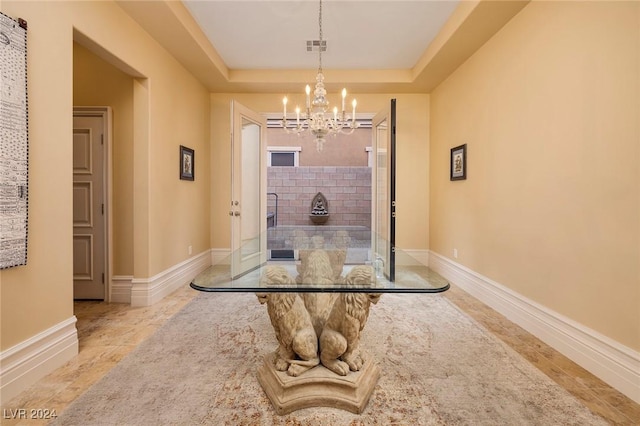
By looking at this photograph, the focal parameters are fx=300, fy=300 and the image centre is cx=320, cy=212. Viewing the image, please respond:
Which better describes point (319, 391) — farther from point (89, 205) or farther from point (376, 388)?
point (89, 205)

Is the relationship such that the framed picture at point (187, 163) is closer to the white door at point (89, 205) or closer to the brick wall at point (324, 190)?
the white door at point (89, 205)

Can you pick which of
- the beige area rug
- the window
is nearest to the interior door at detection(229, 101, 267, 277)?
the beige area rug

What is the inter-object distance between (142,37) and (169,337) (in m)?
2.71

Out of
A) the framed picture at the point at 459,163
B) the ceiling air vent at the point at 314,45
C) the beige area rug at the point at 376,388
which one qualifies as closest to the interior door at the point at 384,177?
the framed picture at the point at 459,163

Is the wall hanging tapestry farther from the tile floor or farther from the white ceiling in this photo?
the white ceiling

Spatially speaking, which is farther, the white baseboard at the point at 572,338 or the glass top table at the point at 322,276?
the white baseboard at the point at 572,338

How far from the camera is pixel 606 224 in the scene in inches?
69.6

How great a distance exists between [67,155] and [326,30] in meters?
2.60

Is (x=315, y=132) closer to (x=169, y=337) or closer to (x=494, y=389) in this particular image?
(x=169, y=337)

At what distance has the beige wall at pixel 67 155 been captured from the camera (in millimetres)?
1734

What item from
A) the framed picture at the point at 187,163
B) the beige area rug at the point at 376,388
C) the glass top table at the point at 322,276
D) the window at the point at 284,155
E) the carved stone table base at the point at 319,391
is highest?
the window at the point at 284,155

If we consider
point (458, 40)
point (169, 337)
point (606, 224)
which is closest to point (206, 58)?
point (458, 40)

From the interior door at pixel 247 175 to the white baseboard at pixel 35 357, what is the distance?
1732mm

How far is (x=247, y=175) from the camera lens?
4.37m
